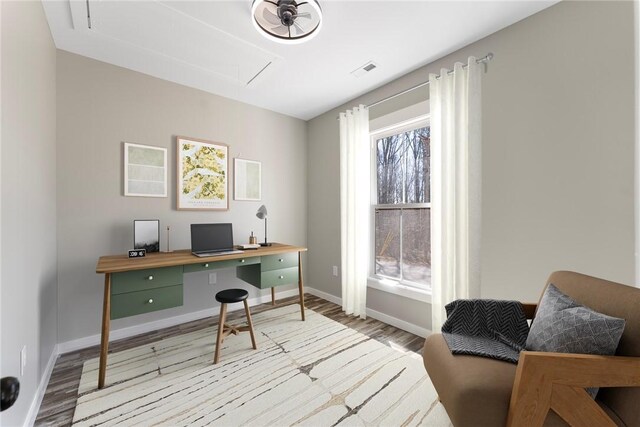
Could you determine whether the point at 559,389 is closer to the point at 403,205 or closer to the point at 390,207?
the point at 403,205

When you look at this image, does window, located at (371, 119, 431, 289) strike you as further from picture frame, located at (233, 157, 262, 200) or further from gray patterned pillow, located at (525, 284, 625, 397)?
picture frame, located at (233, 157, 262, 200)

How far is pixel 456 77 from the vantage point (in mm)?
2066

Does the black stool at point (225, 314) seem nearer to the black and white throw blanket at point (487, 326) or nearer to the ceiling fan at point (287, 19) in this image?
the black and white throw blanket at point (487, 326)

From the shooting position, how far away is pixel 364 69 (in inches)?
97.0

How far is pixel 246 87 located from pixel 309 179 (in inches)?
57.0

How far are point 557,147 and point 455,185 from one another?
0.64 meters

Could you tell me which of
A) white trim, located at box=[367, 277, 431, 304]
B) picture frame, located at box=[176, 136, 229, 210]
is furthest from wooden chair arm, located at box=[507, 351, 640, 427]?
picture frame, located at box=[176, 136, 229, 210]

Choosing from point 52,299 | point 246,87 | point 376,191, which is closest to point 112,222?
point 52,299

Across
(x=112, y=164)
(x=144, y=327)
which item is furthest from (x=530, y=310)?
(x=112, y=164)

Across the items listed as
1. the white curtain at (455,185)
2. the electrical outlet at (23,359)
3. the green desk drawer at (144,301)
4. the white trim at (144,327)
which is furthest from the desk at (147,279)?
the white curtain at (455,185)

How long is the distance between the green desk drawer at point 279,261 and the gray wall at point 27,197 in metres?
1.53

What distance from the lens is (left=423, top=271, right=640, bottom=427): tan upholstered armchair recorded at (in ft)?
3.20

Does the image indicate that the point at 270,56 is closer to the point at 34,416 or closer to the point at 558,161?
the point at 558,161

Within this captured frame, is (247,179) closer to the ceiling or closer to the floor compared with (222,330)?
closer to the ceiling
